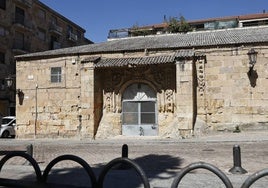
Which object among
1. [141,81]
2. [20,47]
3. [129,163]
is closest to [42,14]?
[20,47]

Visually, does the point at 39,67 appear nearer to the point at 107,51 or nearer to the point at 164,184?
the point at 107,51

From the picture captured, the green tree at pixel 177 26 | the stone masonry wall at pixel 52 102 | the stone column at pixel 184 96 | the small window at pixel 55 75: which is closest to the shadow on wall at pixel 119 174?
the stone column at pixel 184 96

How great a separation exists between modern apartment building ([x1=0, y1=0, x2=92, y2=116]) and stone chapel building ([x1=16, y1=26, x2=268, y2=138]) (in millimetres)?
9594

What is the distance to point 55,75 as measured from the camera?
19625mm

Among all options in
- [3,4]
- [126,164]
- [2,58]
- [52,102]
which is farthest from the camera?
[3,4]

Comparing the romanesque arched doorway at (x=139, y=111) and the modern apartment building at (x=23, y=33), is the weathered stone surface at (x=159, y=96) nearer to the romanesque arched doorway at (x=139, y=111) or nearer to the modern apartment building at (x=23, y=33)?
the romanesque arched doorway at (x=139, y=111)

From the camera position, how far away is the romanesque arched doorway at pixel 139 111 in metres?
18.5

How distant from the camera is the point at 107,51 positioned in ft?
61.9

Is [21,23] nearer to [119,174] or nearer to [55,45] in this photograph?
[55,45]

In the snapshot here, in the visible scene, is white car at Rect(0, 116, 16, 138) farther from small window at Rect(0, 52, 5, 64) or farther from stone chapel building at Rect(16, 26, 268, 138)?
small window at Rect(0, 52, 5, 64)

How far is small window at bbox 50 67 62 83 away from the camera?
1952 cm

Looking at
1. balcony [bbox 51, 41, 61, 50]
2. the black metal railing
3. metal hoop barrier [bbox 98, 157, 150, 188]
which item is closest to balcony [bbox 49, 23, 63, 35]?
balcony [bbox 51, 41, 61, 50]

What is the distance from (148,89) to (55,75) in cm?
543

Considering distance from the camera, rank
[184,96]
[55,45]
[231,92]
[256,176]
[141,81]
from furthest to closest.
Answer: [55,45], [141,81], [231,92], [184,96], [256,176]
